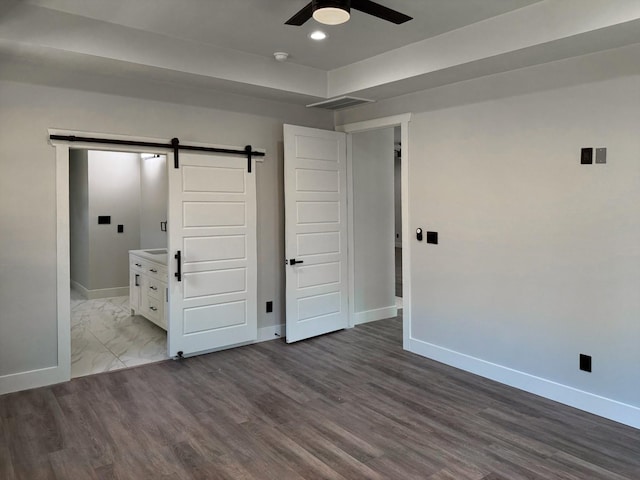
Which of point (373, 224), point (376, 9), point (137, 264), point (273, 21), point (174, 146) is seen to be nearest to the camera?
point (376, 9)

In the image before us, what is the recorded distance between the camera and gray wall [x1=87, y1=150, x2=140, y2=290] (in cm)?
749

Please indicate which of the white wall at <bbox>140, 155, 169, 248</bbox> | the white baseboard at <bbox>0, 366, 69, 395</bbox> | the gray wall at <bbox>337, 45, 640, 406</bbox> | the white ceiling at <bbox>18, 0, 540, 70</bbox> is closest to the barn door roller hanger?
the white ceiling at <bbox>18, 0, 540, 70</bbox>

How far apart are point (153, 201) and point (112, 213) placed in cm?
74

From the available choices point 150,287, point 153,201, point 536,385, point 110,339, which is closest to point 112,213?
point 153,201

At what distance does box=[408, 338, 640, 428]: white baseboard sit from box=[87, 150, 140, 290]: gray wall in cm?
532

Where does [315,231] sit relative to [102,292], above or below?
above

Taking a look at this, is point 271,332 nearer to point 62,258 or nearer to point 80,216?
point 62,258

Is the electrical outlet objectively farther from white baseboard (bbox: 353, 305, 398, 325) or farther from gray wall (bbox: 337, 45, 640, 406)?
white baseboard (bbox: 353, 305, 398, 325)

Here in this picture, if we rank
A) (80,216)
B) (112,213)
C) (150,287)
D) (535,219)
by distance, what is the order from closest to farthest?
(535,219)
(150,287)
(112,213)
(80,216)

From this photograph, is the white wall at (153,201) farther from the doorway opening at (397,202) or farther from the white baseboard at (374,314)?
the doorway opening at (397,202)

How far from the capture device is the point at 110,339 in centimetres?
515

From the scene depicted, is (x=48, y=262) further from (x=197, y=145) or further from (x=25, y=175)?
(x=197, y=145)

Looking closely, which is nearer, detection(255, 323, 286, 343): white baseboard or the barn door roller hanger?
the barn door roller hanger

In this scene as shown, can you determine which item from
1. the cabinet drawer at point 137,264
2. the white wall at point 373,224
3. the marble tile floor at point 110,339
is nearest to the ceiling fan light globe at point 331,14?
the white wall at point 373,224
